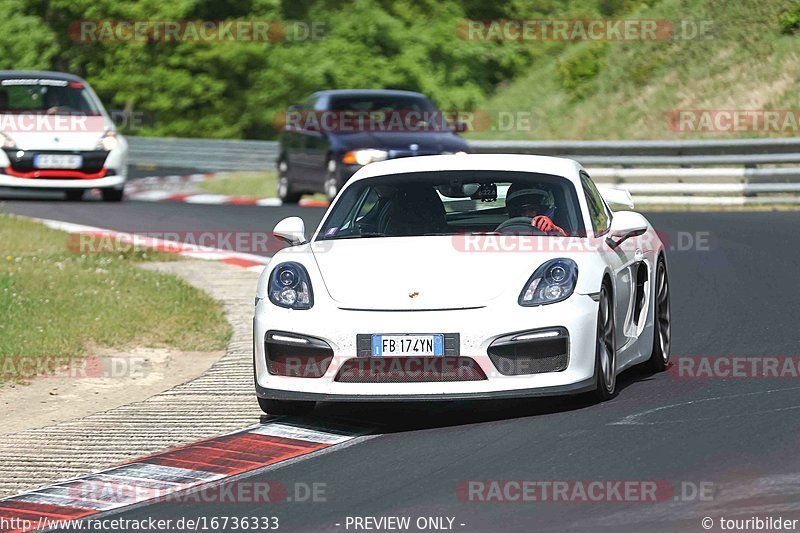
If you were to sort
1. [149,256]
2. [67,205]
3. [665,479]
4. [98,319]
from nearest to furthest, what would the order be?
1. [665,479]
2. [98,319]
3. [149,256]
4. [67,205]

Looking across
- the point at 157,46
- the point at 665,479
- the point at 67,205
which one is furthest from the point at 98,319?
the point at 157,46

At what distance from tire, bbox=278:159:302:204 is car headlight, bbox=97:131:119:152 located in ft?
9.49

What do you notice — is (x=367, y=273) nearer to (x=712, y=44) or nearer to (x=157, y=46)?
(x=712, y=44)

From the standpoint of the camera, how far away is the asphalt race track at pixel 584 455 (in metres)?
6.15

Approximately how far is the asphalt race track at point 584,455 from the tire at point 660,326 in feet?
0.41

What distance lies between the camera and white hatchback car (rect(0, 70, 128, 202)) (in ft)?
71.3

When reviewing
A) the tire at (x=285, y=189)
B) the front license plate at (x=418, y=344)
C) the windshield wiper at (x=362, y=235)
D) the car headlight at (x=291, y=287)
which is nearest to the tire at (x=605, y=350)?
the front license plate at (x=418, y=344)

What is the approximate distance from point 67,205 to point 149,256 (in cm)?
604

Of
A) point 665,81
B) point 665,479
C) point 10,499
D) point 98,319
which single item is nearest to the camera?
point 665,479

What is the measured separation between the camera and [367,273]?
8.01 m

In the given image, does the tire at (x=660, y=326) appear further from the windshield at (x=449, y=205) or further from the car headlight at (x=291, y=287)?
the car headlight at (x=291, y=287)

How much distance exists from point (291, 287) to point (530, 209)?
4.91 feet

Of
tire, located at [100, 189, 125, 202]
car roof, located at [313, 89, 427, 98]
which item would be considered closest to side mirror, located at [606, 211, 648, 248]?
car roof, located at [313, 89, 427, 98]

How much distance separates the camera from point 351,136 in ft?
73.0
